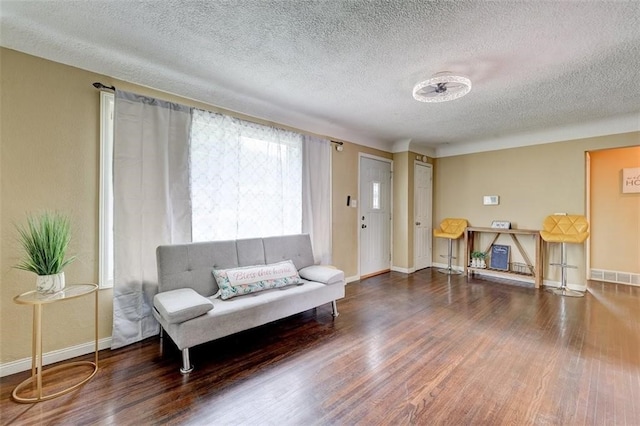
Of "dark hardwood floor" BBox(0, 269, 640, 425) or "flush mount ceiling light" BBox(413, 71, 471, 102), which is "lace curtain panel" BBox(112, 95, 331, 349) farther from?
"flush mount ceiling light" BBox(413, 71, 471, 102)

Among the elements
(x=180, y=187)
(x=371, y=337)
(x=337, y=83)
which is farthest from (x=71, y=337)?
(x=337, y=83)

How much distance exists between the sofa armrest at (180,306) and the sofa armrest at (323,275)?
49.0 inches

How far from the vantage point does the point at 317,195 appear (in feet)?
13.1

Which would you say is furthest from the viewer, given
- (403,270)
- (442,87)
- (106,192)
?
(403,270)

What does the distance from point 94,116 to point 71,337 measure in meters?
1.84

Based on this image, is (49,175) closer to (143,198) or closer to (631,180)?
(143,198)

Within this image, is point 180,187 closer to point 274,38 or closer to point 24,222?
point 24,222

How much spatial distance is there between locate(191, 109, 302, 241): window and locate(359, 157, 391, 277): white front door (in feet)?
4.86

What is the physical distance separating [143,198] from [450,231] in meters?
5.01

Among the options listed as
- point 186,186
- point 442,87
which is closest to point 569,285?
Result: point 442,87

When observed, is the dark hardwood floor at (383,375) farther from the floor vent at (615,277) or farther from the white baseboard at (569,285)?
the floor vent at (615,277)

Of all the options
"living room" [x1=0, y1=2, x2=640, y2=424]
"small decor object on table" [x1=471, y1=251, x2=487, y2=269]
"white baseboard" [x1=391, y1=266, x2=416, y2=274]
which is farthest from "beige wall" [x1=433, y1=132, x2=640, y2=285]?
"white baseboard" [x1=391, y1=266, x2=416, y2=274]

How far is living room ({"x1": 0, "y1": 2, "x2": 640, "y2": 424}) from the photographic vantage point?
6.71 feet

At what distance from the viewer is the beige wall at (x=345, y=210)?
4344 mm
